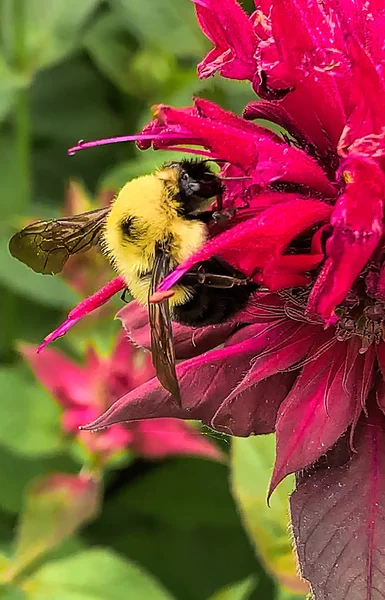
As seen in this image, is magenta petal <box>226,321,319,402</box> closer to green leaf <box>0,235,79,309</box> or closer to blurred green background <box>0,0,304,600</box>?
blurred green background <box>0,0,304,600</box>

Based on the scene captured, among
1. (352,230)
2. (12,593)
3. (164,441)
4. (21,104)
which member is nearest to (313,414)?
(352,230)

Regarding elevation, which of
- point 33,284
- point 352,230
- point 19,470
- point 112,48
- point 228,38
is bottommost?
point 19,470

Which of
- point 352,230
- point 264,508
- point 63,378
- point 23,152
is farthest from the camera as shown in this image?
point 23,152

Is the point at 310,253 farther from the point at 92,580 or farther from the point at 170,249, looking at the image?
Result: the point at 92,580

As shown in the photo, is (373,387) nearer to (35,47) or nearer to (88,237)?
(88,237)

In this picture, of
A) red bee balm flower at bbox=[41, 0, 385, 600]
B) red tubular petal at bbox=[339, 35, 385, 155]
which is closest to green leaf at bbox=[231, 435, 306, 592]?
red bee balm flower at bbox=[41, 0, 385, 600]

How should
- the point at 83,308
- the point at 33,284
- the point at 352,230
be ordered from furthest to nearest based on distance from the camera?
the point at 33,284 → the point at 83,308 → the point at 352,230
